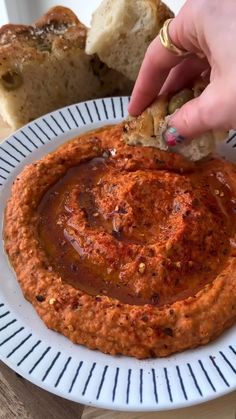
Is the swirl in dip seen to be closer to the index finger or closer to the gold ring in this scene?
the index finger

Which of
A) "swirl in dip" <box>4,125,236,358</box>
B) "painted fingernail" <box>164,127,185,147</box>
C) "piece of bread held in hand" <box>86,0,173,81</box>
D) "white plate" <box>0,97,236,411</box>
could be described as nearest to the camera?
"white plate" <box>0,97,236,411</box>

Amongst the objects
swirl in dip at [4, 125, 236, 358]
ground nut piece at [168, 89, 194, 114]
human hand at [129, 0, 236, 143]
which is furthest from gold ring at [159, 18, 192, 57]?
swirl in dip at [4, 125, 236, 358]

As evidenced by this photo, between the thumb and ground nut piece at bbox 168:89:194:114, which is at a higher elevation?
the thumb

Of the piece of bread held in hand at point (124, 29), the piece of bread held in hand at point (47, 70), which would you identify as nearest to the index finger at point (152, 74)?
the piece of bread held in hand at point (124, 29)

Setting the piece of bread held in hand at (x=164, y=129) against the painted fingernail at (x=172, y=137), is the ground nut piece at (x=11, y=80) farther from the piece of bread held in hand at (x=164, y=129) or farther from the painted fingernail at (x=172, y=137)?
the painted fingernail at (x=172, y=137)

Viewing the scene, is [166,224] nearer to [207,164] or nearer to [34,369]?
[207,164]

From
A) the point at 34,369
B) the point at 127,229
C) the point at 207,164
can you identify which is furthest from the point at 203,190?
the point at 34,369
